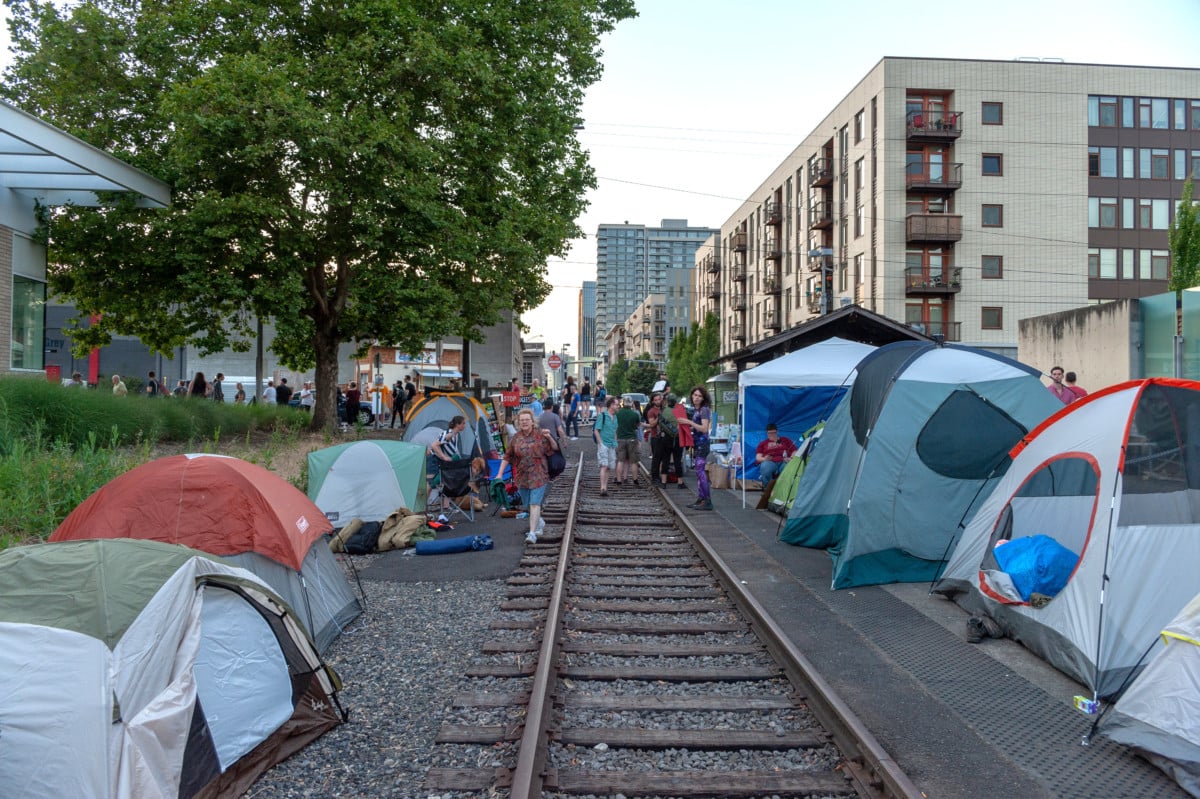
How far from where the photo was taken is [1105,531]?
5.58 meters

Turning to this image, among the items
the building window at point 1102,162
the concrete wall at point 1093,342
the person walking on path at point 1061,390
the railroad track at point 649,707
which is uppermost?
the building window at point 1102,162

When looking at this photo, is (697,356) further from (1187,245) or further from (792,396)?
(792,396)

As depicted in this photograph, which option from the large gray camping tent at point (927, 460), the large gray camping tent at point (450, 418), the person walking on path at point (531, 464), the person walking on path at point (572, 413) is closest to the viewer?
the large gray camping tent at point (927, 460)

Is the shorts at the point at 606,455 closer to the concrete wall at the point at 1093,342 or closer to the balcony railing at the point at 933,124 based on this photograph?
the concrete wall at the point at 1093,342

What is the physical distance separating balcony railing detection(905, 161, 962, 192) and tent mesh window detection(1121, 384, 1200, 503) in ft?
122

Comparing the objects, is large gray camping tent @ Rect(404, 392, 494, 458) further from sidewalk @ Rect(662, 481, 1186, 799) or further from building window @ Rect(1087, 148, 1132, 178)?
building window @ Rect(1087, 148, 1132, 178)

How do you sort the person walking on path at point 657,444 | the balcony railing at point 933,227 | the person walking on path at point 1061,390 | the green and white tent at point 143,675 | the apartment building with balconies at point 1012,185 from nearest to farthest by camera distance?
the green and white tent at point 143,675
the person walking on path at point 1061,390
the person walking on path at point 657,444
the balcony railing at point 933,227
the apartment building with balconies at point 1012,185

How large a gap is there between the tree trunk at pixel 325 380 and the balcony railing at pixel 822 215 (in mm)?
32643

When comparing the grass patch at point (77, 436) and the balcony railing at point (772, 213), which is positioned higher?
the balcony railing at point (772, 213)

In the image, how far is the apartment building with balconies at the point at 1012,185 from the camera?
40.5m

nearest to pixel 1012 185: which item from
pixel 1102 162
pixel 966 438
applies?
pixel 1102 162

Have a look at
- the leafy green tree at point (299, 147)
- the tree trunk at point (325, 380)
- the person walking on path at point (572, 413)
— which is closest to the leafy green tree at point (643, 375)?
the person walking on path at point (572, 413)

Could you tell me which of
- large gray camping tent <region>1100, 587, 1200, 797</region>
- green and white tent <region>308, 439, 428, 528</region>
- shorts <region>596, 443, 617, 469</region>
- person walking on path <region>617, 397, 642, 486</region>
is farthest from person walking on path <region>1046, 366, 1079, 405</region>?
green and white tent <region>308, 439, 428, 528</region>

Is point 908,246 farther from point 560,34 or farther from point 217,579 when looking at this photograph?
point 217,579
